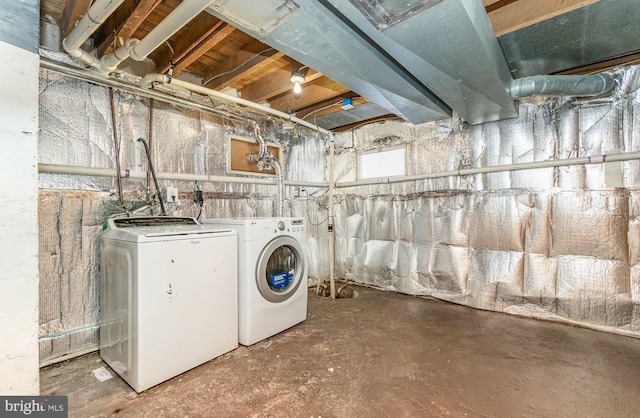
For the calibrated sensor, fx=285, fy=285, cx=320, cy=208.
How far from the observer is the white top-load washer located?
157 centimetres

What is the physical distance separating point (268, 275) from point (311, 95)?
73.8 inches

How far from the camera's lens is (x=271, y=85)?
8.98 feet

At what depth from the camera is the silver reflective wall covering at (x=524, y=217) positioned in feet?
7.29

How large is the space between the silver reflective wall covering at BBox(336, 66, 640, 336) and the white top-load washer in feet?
6.77

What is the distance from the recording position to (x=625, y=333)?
2.20 m

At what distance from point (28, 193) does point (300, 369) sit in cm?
168

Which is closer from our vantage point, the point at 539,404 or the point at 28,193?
the point at 28,193

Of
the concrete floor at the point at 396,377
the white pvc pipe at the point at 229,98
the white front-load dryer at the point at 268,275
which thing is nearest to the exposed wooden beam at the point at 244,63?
the white pvc pipe at the point at 229,98

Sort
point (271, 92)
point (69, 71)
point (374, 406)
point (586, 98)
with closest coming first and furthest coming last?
point (374, 406) → point (69, 71) → point (586, 98) → point (271, 92)

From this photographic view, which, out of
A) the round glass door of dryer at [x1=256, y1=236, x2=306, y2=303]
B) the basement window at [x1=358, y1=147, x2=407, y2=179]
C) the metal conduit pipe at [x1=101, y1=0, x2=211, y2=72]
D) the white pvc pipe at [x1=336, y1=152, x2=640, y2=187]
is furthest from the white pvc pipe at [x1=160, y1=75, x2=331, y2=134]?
the round glass door of dryer at [x1=256, y1=236, x2=306, y2=303]

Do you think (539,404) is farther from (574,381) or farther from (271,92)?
(271,92)

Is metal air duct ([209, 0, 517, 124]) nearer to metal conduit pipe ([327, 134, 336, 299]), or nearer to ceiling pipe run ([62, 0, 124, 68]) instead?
ceiling pipe run ([62, 0, 124, 68])

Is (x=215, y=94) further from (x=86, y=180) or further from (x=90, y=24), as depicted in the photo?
(x=86, y=180)

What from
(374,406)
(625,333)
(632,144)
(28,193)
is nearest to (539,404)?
(374,406)
